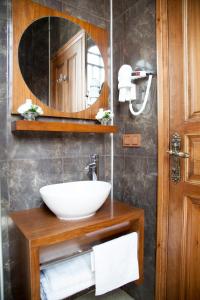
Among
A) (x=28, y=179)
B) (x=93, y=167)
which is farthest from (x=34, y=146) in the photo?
(x=93, y=167)

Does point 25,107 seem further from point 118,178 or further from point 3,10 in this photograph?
point 118,178

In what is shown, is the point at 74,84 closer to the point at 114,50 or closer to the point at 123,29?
the point at 114,50

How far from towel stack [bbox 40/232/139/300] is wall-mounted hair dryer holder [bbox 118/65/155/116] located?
0.88m

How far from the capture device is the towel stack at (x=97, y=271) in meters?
1.09

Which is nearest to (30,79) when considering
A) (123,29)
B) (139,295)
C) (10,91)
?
(10,91)

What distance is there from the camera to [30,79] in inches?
51.3

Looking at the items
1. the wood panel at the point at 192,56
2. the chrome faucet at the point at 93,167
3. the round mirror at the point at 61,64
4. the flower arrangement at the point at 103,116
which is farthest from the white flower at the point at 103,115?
the wood panel at the point at 192,56

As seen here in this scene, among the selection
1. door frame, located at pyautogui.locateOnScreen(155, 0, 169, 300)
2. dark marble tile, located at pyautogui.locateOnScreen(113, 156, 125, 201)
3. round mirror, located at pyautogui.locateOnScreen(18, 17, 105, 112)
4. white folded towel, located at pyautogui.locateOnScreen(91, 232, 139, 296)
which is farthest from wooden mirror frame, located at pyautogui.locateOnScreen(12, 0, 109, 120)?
white folded towel, located at pyautogui.locateOnScreen(91, 232, 139, 296)

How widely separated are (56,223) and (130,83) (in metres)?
1.04

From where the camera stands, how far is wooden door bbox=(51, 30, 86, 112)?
1.41 meters

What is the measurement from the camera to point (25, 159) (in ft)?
4.28

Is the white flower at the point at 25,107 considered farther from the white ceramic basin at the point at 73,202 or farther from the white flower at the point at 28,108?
the white ceramic basin at the point at 73,202

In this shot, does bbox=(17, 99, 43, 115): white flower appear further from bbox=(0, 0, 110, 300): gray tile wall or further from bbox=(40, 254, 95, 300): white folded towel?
bbox=(40, 254, 95, 300): white folded towel

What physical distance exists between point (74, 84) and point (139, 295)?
160 cm
